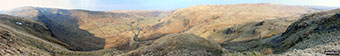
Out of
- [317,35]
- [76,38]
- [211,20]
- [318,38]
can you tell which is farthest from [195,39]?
[211,20]

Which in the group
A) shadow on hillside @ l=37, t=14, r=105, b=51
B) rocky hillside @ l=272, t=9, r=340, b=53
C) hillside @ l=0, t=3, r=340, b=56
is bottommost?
shadow on hillside @ l=37, t=14, r=105, b=51

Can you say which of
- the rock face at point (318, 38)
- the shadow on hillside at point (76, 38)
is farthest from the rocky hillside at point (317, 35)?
the shadow on hillside at point (76, 38)

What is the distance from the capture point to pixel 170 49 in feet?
49.5

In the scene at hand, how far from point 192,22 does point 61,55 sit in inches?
4066

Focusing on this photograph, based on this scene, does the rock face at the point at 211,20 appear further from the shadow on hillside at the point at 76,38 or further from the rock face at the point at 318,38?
the rock face at the point at 318,38

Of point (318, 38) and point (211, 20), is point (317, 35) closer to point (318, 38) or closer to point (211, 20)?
point (318, 38)

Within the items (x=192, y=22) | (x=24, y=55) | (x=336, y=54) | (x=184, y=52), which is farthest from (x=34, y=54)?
(x=192, y=22)

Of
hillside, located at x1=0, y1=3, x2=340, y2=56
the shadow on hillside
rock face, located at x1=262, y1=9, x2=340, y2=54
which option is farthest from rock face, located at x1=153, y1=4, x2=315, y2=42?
rock face, located at x1=262, y1=9, x2=340, y2=54

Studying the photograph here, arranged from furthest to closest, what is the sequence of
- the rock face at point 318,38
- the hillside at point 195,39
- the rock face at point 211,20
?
the rock face at point 211,20 < the hillside at point 195,39 < the rock face at point 318,38

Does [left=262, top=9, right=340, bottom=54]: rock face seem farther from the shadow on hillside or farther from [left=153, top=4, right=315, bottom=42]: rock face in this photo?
the shadow on hillside

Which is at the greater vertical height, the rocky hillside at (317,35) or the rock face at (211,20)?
the rocky hillside at (317,35)

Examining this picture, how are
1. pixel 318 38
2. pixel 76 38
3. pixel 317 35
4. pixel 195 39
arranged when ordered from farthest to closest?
1. pixel 76 38
2. pixel 195 39
3. pixel 317 35
4. pixel 318 38

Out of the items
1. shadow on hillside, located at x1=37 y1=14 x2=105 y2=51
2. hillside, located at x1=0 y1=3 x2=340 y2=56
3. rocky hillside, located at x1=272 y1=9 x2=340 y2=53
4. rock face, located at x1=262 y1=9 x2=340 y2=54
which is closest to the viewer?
rock face, located at x1=262 y1=9 x2=340 y2=54

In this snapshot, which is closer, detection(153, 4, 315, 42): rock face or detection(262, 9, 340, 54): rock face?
detection(262, 9, 340, 54): rock face
